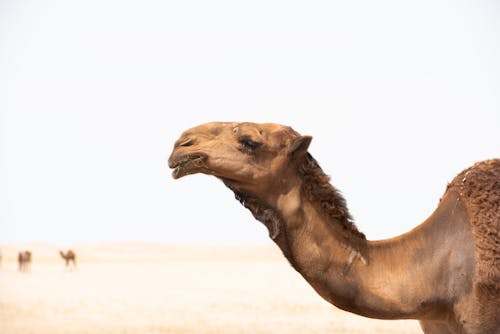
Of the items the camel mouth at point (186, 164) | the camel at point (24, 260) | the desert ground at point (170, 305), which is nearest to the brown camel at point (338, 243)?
the camel mouth at point (186, 164)

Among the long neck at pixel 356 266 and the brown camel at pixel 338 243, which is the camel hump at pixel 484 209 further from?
the long neck at pixel 356 266

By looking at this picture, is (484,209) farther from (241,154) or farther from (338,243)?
(241,154)

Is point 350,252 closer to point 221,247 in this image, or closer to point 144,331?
point 144,331

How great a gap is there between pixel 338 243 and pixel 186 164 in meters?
1.14

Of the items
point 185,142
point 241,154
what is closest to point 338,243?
point 241,154

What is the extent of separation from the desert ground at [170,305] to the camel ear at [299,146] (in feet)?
35.3

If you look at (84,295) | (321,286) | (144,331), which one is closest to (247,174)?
(321,286)

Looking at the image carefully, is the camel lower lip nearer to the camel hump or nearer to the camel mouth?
the camel mouth

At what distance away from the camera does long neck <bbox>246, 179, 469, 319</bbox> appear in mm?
5270

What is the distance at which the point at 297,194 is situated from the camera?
17.5 feet

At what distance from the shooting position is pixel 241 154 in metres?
5.24

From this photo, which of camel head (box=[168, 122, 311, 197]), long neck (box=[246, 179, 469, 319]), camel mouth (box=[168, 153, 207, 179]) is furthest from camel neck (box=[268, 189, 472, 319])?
camel mouth (box=[168, 153, 207, 179])

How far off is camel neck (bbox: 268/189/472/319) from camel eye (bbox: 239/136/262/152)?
0.37m

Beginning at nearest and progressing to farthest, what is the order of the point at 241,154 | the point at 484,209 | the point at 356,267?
the point at 241,154
the point at 356,267
the point at 484,209
